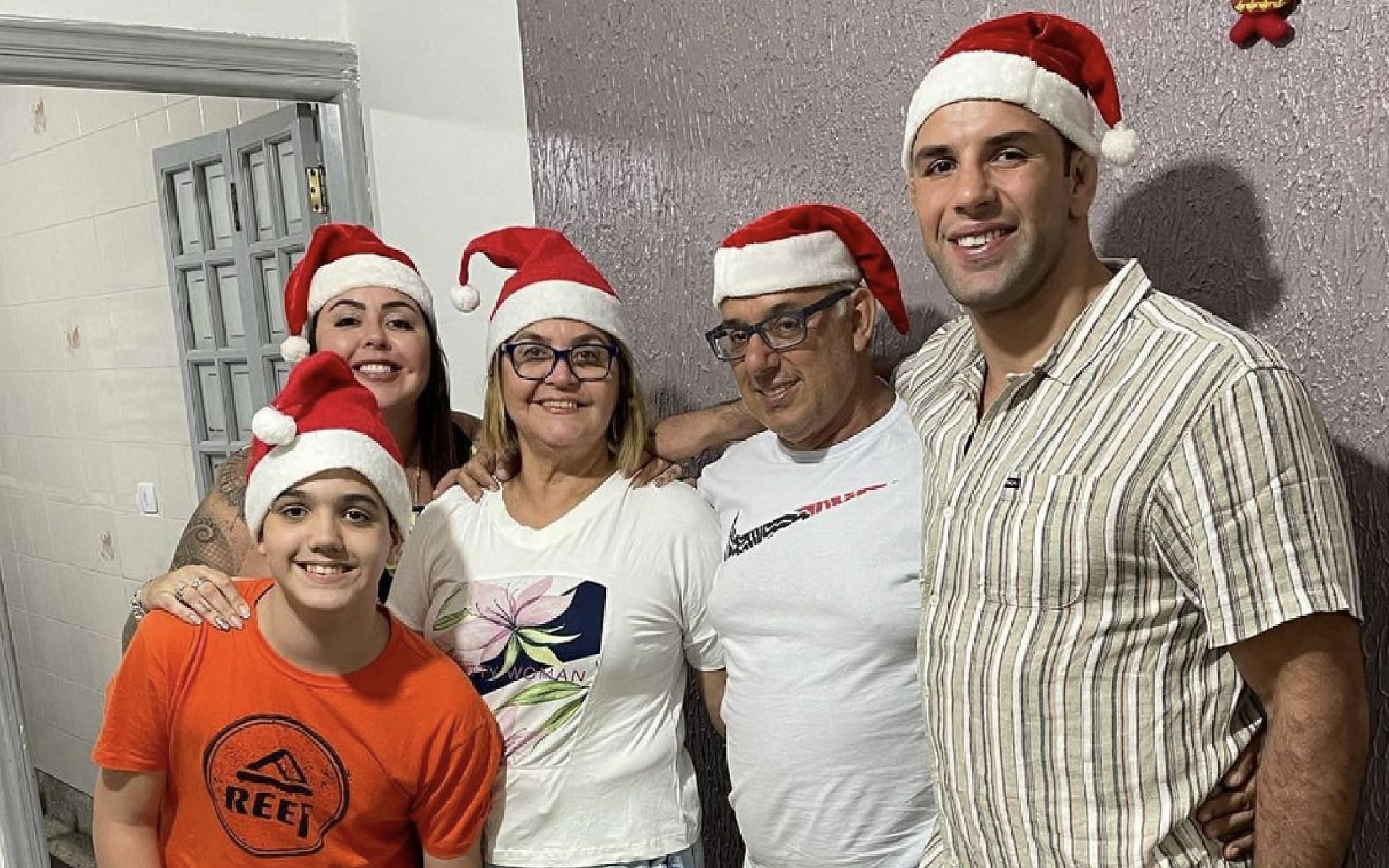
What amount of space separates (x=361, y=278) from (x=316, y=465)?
1.87ft

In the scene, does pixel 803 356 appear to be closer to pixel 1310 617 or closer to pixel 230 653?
pixel 1310 617

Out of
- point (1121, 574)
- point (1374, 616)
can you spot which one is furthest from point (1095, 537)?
point (1374, 616)

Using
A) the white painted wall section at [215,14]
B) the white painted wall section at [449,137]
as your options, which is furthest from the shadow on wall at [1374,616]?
the white painted wall section at [215,14]

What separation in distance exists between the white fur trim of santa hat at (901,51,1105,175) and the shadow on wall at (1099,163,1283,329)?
9.2 inches

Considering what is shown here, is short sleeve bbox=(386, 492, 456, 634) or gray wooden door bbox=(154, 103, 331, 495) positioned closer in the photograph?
short sleeve bbox=(386, 492, 456, 634)

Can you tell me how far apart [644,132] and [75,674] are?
10.1 ft

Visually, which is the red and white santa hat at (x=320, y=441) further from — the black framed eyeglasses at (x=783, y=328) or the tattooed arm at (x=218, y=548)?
the black framed eyeglasses at (x=783, y=328)

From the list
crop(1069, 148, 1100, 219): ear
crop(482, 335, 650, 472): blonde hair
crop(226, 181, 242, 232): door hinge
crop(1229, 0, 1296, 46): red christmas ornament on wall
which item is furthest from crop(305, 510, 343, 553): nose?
crop(226, 181, 242, 232): door hinge

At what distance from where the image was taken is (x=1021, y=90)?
50.1 inches

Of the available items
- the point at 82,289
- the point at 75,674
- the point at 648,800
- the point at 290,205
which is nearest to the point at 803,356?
the point at 648,800

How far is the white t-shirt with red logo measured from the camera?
1545mm

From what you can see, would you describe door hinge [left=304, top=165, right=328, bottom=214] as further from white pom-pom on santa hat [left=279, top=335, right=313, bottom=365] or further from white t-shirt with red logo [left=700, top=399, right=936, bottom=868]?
white t-shirt with red logo [left=700, top=399, right=936, bottom=868]

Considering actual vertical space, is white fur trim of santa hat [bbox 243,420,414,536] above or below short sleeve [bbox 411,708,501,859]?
above

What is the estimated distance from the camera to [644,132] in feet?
7.57
